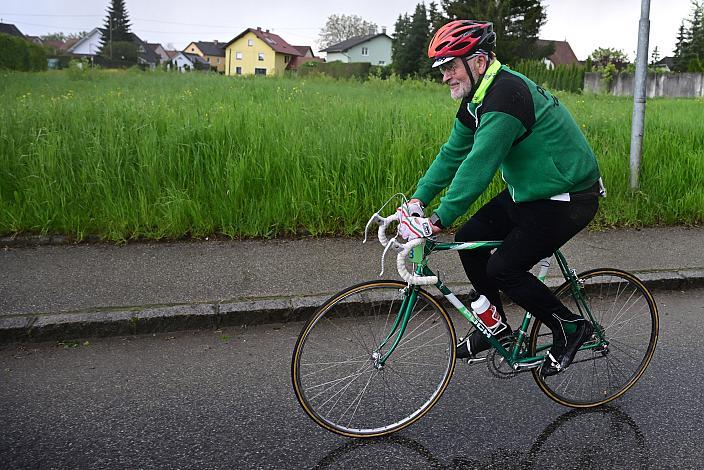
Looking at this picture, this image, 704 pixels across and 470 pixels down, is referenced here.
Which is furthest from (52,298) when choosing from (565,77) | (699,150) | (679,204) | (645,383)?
(565,77)

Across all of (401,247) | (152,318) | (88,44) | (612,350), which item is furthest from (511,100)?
(88,44)

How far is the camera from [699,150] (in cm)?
866

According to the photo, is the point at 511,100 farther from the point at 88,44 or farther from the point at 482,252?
the point at 88,44

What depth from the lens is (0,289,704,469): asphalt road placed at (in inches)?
126

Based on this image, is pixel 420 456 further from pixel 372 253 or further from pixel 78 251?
pixel 78 251

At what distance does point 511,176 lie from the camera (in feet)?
10.7

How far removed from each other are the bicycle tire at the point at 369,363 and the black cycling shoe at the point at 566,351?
52 cm

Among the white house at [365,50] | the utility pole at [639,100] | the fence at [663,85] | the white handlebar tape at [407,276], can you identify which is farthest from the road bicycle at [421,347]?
the white house at [365,50]

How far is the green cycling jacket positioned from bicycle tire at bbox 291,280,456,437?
0.60 m

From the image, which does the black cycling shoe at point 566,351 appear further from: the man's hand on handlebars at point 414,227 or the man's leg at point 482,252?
the man's hand on handlebars at point 414,227

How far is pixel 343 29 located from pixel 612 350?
355ft

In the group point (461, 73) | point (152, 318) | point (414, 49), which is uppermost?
point (414, 49)

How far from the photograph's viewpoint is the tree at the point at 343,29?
350 feet

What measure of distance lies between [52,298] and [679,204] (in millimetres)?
6742
